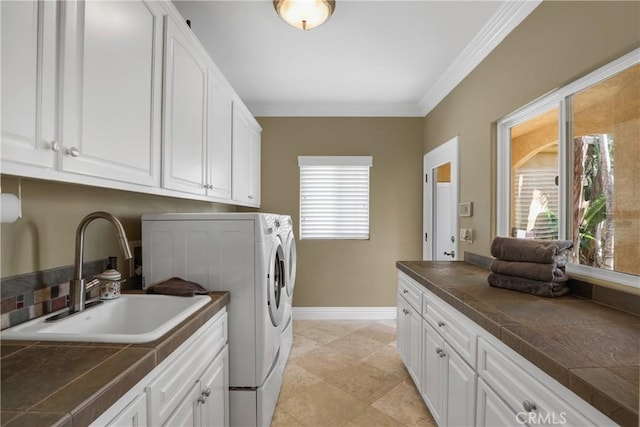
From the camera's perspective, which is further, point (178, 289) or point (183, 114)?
point (183, 114)

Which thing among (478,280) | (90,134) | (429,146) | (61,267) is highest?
Result: (429,146)

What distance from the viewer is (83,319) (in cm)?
118

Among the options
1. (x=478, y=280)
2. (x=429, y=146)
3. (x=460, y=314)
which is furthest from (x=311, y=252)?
(x=460, y=314)

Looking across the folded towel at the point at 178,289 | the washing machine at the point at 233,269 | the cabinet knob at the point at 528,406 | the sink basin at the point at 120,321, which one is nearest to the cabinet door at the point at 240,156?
the washing machine at the point at 233,269

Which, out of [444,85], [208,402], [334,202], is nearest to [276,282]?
[208,402]

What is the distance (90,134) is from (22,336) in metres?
0.69

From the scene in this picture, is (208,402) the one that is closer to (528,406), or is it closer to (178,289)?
(178,289)

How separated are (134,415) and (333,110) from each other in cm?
323

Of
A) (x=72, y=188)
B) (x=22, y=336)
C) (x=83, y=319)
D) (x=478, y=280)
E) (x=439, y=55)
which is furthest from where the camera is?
(x=439, y=55)

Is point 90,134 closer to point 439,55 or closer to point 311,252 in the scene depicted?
point 439,55

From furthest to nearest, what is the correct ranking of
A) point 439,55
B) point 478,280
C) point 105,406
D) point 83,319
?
point 439,55
point 478,280
point 83,319
point 105,406

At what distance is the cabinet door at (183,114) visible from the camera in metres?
1.41

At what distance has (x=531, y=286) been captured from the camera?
1408 millimetres

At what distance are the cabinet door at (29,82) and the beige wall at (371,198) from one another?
8.68ft
